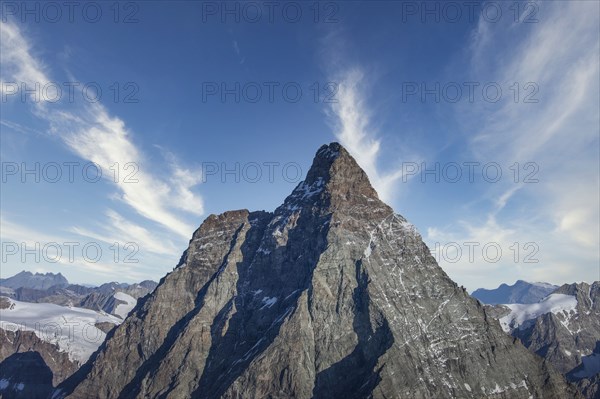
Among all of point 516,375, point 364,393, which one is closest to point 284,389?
point 364,393

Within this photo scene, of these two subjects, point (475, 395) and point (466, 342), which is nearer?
point (475, 395)

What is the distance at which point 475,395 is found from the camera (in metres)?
183

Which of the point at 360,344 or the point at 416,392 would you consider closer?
the point at 416,392

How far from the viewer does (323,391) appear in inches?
7534

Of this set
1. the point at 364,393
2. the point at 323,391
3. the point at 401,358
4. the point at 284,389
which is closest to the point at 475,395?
the point at 401,358

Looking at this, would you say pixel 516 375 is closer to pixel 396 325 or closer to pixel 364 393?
pixel 396 325

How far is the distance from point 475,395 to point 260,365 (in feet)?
303

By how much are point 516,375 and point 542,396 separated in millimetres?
13551

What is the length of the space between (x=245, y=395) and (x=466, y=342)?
10083 cm

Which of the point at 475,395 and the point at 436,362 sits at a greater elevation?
the point at 436,362

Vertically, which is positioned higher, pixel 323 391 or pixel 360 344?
pixel 360 344

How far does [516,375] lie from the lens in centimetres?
19488

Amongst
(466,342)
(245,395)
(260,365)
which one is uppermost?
(466,342)

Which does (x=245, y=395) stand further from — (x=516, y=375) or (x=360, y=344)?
(x=516, y=375)
